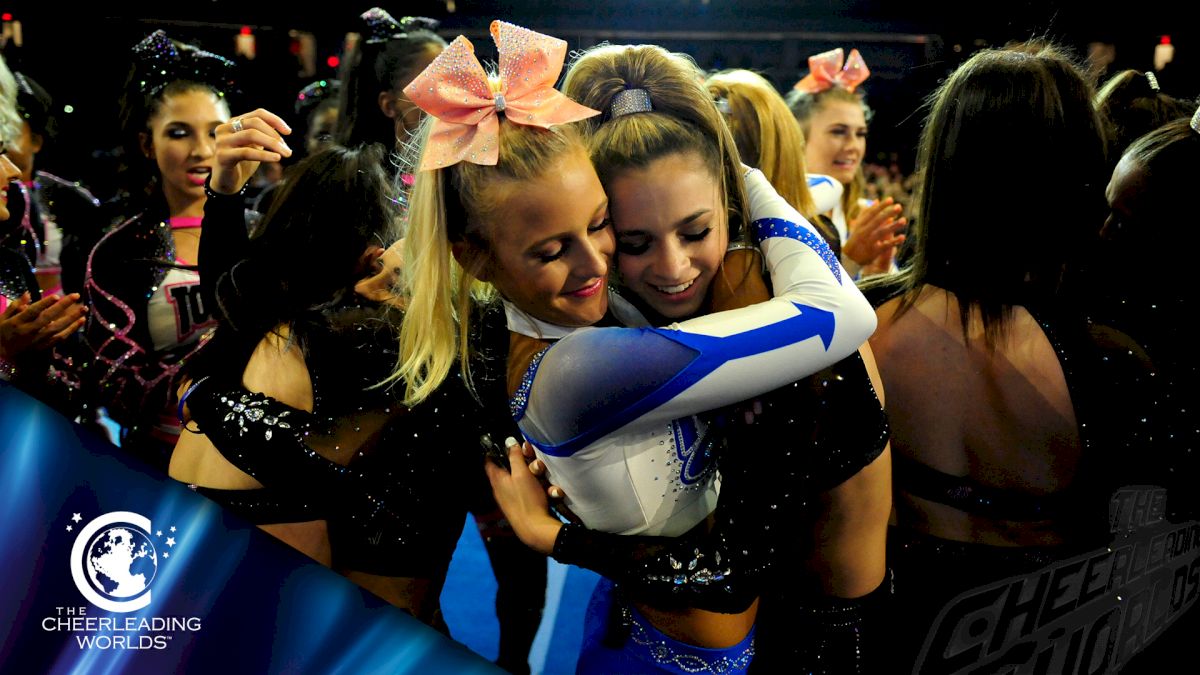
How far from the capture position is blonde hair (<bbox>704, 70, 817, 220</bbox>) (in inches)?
98.9

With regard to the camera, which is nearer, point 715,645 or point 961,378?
point 715,645

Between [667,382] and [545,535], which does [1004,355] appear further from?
[545,535]

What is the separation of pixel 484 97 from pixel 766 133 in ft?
4.57

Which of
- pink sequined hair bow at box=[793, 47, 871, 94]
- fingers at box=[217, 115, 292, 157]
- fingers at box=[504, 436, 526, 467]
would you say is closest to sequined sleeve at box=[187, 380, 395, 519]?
fingers at box=[504, 436, 526, 467]

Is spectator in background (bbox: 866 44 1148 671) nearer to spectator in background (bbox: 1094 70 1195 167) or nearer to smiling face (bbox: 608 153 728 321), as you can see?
smiling face (bbox: 608 153 728 321)

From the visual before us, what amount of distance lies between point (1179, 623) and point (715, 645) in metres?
1.05

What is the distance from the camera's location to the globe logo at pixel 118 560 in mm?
850

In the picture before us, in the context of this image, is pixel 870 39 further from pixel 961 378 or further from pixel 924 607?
pixel 924 607

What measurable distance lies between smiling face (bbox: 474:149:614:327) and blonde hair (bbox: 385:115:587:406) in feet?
0.06

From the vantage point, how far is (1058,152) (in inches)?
57.1

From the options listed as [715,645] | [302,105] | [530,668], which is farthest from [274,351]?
[302,105]

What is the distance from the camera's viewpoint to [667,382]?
3.67ft

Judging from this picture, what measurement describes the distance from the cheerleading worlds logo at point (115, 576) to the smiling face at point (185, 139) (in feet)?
5.82

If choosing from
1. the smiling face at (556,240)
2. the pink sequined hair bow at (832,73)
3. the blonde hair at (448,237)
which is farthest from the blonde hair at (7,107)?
the pink sequined hair bow at (832,73)
